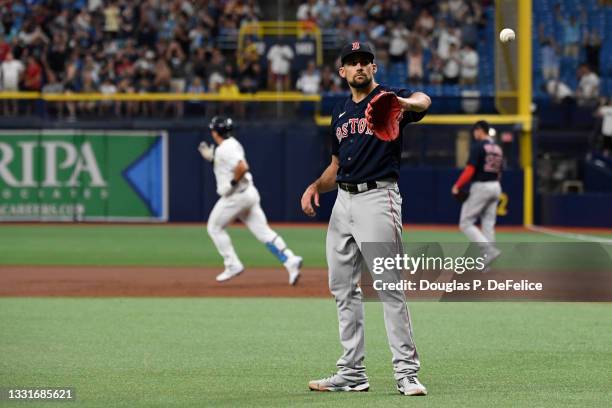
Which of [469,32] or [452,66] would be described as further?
[469,32]

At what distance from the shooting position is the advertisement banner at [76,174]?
2533cm

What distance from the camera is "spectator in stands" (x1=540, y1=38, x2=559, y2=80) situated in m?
28.2

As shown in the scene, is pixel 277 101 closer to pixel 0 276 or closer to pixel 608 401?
pixel 0 276

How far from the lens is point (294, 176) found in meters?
25.6

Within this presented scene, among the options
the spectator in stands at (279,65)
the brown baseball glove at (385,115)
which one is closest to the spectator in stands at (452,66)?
the spectator in stands at (279,65)

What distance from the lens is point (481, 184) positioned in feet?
50.9

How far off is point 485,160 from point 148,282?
4.79 metres

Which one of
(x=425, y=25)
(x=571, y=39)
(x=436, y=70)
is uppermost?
(x=425, y=25)

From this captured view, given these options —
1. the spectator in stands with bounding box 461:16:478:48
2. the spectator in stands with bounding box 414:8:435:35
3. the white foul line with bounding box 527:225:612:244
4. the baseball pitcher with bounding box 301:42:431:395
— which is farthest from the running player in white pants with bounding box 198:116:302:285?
the spectator in stands with bounding box 414:8:435:35

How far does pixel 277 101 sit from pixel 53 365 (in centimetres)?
1794

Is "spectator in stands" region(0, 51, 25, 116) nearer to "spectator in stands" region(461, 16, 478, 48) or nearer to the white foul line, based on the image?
"spectator in stands" region(461, 16, 478, 48)

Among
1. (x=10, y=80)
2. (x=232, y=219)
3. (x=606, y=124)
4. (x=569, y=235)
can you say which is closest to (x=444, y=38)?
(x=606, y=124)

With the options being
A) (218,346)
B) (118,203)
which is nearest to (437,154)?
(118,203)

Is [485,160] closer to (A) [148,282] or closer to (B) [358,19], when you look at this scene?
(A) [148,282]
